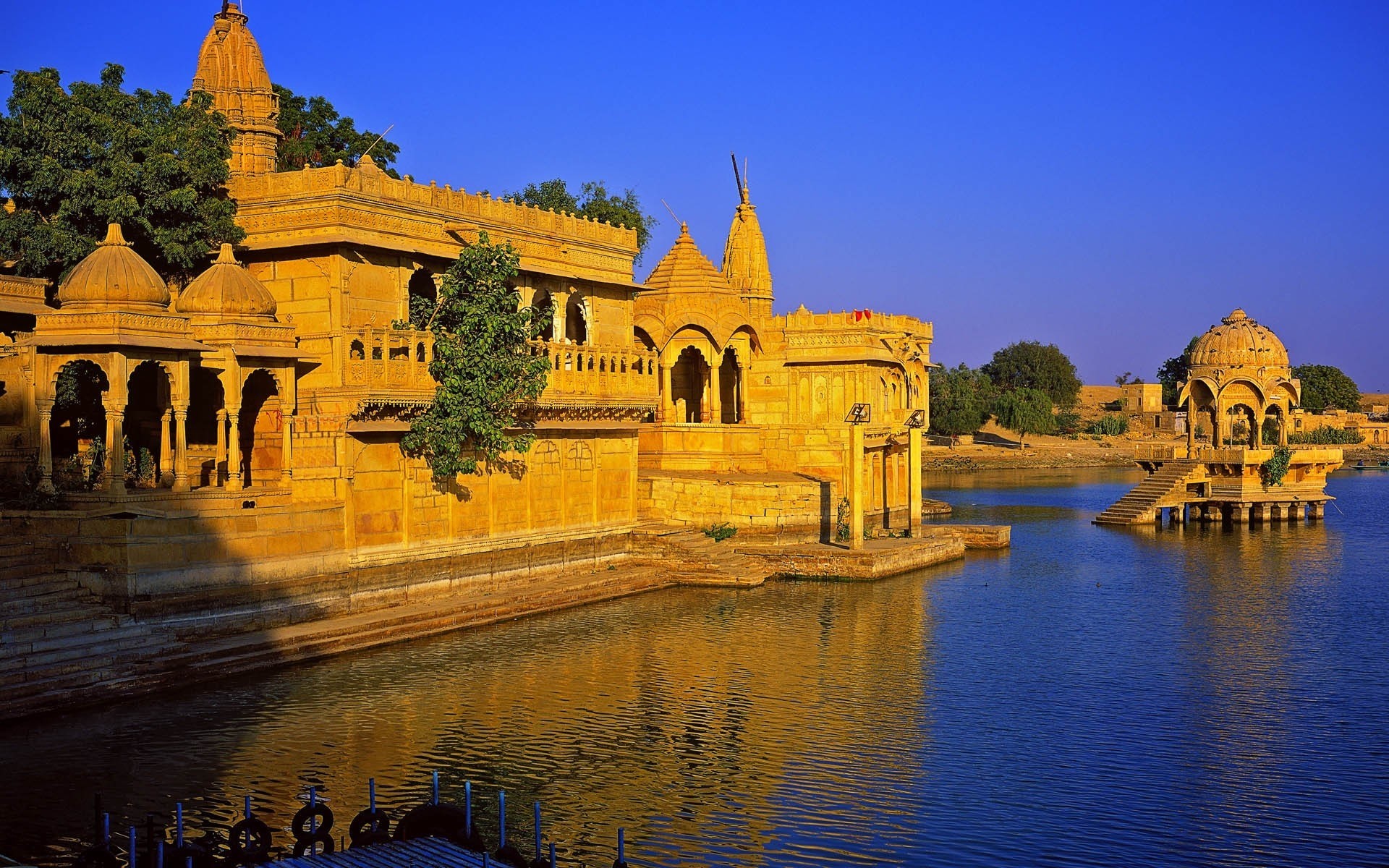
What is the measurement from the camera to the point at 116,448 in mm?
18000

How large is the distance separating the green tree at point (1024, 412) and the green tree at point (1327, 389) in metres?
22.6

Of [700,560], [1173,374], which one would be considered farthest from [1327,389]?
[700,560]

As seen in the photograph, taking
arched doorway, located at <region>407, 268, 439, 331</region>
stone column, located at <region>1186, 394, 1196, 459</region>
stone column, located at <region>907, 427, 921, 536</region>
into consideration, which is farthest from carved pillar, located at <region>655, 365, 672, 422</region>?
stone column, located at <region>1186, 394, 1196, 459</region>

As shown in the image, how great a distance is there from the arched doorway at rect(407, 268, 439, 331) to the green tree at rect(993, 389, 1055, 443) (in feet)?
193

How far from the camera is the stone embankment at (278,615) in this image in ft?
50.5

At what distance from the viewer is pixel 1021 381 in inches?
3816

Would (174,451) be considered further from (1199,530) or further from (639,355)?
(1199,530)

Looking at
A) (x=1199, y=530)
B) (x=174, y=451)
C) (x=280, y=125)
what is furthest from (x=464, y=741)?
(x=1199, y=530)

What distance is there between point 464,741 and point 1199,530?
98.2 ft

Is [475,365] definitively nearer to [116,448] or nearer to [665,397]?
[116,448]

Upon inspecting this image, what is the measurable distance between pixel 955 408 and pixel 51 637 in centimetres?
6648

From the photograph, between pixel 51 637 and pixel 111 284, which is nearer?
pixel 51 637

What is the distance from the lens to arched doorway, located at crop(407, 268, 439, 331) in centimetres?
2222

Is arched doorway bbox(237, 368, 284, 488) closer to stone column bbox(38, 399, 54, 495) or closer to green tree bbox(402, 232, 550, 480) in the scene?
green tree bbox(402, 232, 550, 480)
